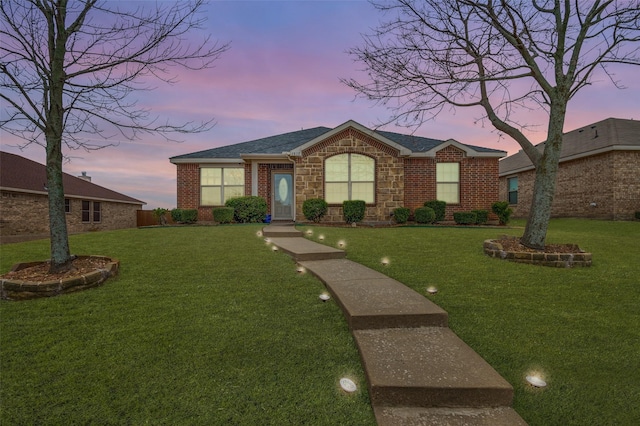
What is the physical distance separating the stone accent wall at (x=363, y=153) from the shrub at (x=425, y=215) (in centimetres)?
88

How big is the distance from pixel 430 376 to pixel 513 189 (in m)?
23.8

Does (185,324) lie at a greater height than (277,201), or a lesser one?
lesser

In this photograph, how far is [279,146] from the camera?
1526 cm

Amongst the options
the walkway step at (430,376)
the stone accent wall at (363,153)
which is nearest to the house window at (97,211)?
the stone accent wall at (363,153)

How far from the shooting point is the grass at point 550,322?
6.69 ft

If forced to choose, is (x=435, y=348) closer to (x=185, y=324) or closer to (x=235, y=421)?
(x=235, y=421)

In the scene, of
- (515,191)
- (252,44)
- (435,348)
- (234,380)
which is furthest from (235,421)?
(515,191)

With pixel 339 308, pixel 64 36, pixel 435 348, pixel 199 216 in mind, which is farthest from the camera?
pixel 199 216

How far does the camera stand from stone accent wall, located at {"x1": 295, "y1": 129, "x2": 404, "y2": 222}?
13.2 meters

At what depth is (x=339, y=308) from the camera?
3305 millimetres

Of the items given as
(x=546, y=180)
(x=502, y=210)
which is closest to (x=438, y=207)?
(x=502, y=210)

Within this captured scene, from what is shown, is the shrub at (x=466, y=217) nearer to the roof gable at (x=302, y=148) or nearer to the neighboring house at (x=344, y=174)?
the neighboring house at (x=344, y=174)

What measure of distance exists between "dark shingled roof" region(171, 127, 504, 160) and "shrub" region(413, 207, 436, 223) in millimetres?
2969

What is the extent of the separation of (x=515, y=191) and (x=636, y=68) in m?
16.6
